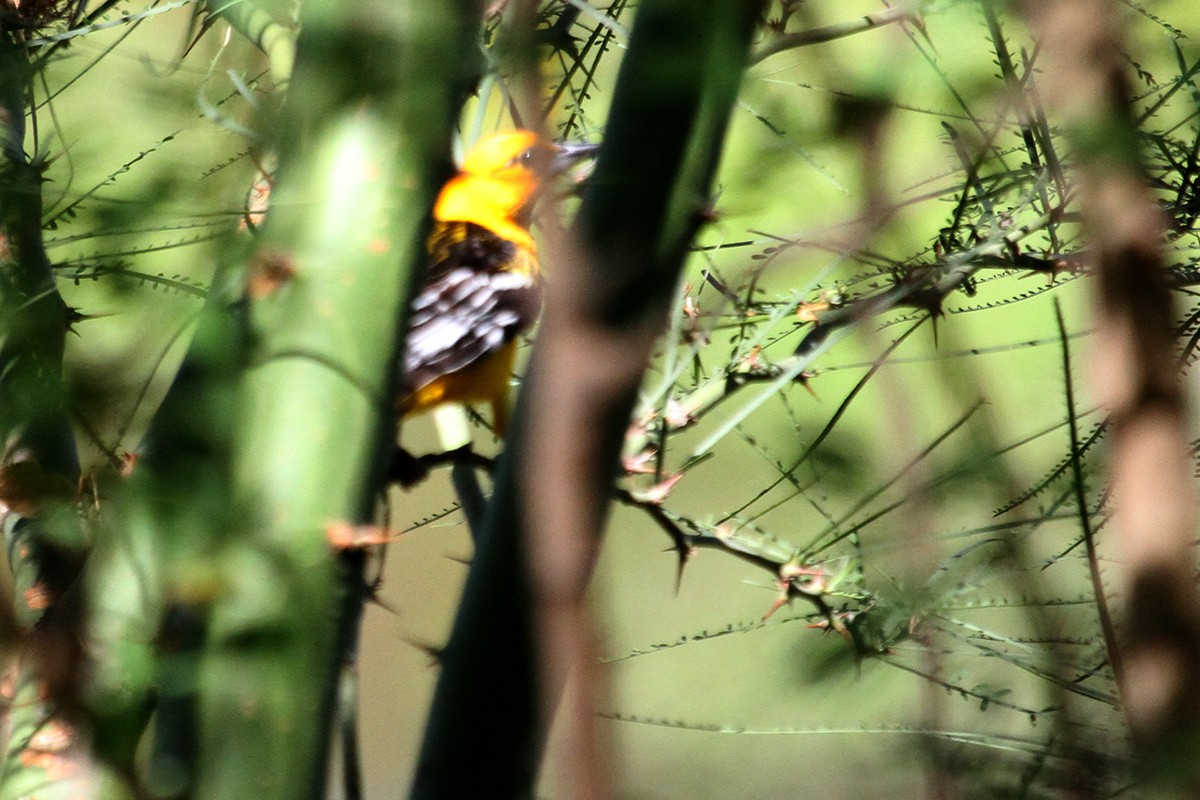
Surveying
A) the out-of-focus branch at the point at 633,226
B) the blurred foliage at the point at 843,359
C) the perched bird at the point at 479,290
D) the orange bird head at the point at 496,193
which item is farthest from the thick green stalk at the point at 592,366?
the orange bird head at the point at 496,193

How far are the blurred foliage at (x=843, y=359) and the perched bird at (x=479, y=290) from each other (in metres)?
0.81

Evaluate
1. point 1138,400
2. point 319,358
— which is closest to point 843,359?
point 319,358

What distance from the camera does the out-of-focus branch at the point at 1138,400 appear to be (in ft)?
2.30

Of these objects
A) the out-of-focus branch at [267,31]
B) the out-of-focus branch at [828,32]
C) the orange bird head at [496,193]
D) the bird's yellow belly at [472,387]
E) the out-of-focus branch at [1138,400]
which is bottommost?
the out-of-focus branch at [1138,400]

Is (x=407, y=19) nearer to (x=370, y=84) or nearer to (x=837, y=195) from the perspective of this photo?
(x=370, y=84)

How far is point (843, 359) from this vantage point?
10.4ft

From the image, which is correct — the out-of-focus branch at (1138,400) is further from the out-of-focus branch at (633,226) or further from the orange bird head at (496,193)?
the orange bird head at (496,193)


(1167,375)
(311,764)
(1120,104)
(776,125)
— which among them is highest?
(776,125)

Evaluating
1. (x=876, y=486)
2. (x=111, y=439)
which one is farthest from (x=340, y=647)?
(x=876, y=486)

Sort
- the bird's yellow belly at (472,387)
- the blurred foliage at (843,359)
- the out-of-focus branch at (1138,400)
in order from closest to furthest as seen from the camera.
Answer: the out-of-focus branch at (1138,400), the blurred foliage at (843,359), the bird's yellow belly at (472,387)

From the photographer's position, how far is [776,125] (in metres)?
1.85

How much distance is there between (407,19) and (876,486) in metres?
0.87

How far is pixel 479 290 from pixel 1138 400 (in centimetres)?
337

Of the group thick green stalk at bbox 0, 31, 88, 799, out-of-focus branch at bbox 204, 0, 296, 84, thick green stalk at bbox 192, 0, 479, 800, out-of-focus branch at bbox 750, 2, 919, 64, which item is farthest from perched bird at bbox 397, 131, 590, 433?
thick green stalk at bbox 192, 0, 479, 800
